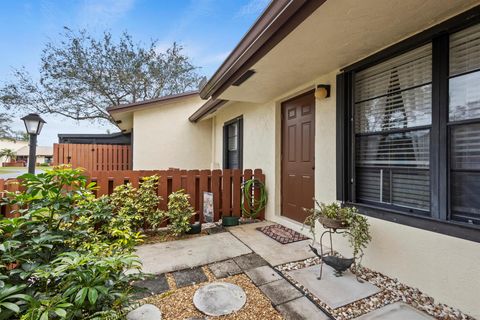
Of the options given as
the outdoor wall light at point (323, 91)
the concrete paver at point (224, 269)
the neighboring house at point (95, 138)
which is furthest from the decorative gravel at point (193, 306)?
the neighboring house at point (95, 138)

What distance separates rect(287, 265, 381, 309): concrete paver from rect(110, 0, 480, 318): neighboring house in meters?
0.41

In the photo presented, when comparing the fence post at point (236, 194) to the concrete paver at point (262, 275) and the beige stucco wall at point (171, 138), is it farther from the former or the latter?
the beige stucco wall at point (171, 138)

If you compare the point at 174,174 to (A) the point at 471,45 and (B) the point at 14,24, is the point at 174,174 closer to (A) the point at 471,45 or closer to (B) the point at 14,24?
(A) the point at 471,45

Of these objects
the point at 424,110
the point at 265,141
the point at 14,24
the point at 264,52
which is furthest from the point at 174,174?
the point at 14,24

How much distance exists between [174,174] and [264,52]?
2660mm

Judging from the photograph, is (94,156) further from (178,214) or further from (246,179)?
(246,179)

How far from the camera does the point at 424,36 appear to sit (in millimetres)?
2074

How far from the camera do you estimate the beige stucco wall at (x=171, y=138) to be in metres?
7.11

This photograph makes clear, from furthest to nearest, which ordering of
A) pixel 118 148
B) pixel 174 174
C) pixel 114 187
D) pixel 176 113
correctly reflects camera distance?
pixel 118 148, pixel 176 113, pixel 174 174, pixel 114 187

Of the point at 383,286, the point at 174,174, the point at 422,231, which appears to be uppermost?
the point at 174,174

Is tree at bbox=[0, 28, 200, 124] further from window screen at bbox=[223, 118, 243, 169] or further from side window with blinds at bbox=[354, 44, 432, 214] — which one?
side window with blinds at bbox=[354, 44, 432, 214]

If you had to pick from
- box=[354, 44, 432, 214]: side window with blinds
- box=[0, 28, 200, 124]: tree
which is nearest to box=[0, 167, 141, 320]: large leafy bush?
box=[354, 44, 432, 214]: side window with blinds

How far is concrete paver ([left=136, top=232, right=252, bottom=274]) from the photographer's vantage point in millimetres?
2619

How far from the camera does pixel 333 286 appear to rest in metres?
2.18
